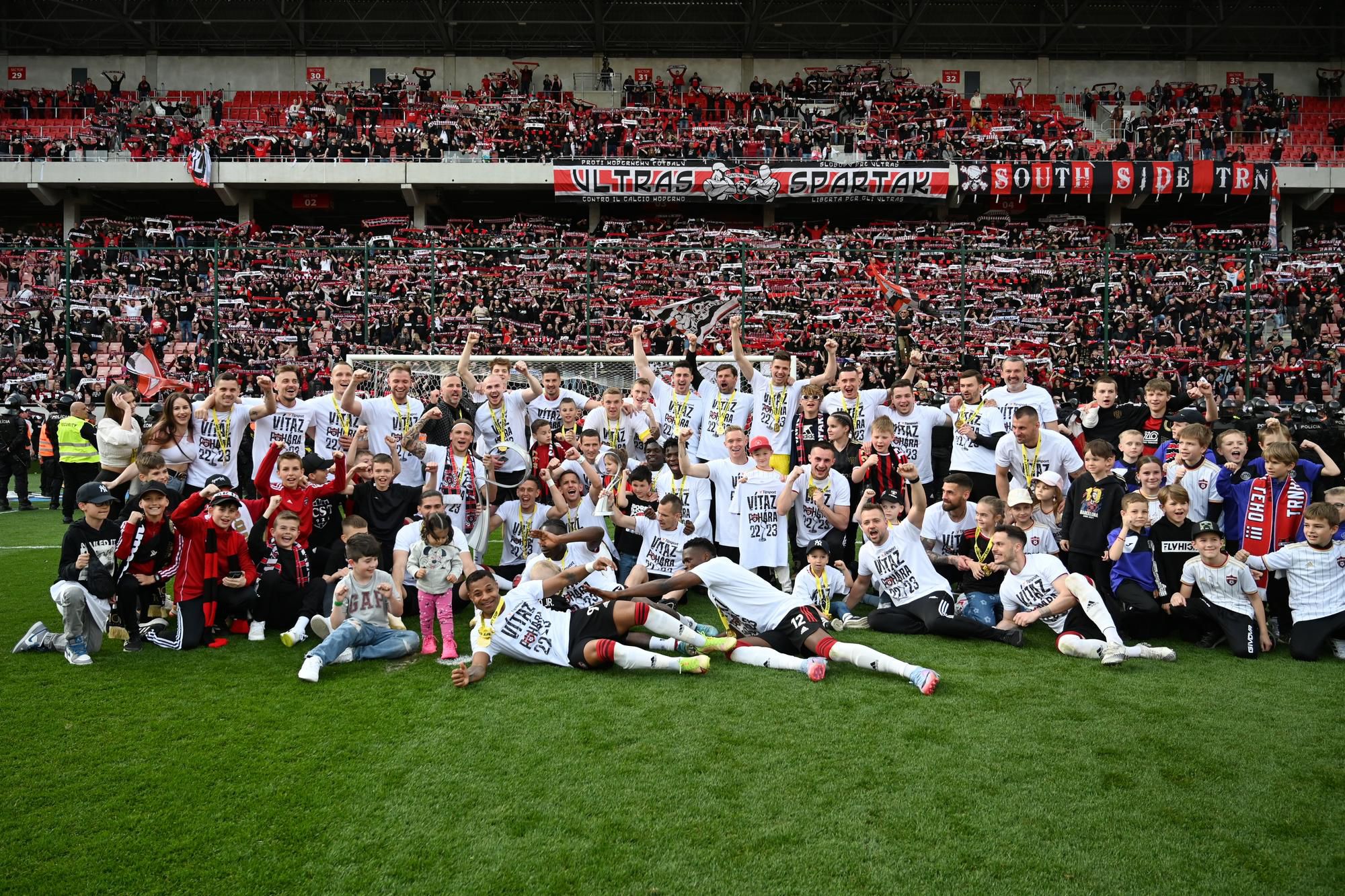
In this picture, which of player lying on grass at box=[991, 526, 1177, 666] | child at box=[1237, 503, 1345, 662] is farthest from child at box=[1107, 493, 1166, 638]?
child at box=[1237, 503, 1345, 662]

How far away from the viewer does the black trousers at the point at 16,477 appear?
1553 cm

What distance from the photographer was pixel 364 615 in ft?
23.9

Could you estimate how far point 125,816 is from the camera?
461 centimetres

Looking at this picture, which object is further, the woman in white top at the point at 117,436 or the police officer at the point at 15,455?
the police officer at the point at 15,455

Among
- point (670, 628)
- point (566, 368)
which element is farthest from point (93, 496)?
point (566, 368)

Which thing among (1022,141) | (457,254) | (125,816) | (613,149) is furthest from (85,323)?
(1022,141)

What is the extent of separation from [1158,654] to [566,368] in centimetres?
1026

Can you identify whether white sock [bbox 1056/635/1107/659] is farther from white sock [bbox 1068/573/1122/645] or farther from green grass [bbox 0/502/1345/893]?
green grass [bbox 0/502/1345/893]

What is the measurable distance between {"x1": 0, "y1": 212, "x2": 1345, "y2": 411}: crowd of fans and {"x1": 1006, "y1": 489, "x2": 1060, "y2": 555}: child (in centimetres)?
868

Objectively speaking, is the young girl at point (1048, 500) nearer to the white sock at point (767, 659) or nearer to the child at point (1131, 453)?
the child at point (1131, 453)

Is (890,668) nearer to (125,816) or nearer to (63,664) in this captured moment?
(125,816)

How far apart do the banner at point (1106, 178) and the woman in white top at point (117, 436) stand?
25.5 meters

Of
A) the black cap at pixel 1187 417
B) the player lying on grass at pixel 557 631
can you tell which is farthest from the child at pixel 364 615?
the black cap at pixel 1187 417

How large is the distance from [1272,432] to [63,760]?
28.4 ft
